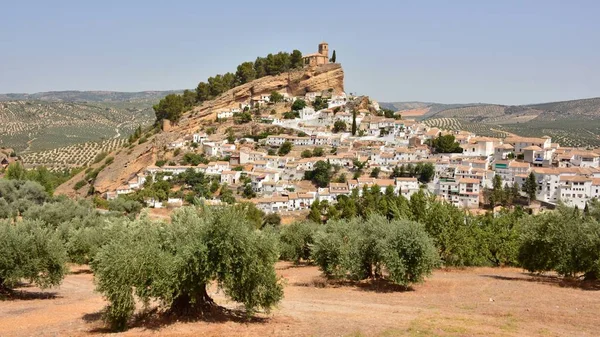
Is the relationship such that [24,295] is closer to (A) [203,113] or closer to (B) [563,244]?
(B) [563,244]

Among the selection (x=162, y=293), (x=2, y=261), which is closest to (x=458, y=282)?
(x=162, y=293)

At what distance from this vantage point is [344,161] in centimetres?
6844

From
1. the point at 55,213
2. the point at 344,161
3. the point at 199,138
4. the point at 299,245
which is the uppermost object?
the point at 199,138

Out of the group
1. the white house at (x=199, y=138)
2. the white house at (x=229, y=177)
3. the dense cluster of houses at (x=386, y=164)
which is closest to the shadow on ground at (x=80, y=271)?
the dense cluster of houses at (x=386, y=164)

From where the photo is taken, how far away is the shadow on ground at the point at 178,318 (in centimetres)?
1445

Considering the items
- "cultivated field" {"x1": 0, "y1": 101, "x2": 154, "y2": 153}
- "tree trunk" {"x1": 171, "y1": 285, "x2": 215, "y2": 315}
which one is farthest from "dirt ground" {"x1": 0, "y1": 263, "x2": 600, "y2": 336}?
"cultivated field" {"x1": 0, "y1": 101, "x2": 154, "y2": 153}

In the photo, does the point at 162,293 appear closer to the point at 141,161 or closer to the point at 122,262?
the point at 122,262

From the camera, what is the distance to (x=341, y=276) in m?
23.0

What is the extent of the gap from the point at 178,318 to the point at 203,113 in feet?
238

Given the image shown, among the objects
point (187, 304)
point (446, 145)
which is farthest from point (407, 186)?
point (187, 304)

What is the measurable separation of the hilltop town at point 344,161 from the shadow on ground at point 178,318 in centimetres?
3889

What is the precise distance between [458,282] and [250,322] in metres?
11.0

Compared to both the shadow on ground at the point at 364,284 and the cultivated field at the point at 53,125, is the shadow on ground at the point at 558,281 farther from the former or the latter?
the cultivated field at the point at 53,125

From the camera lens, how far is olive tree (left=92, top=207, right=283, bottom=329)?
1395 cm
